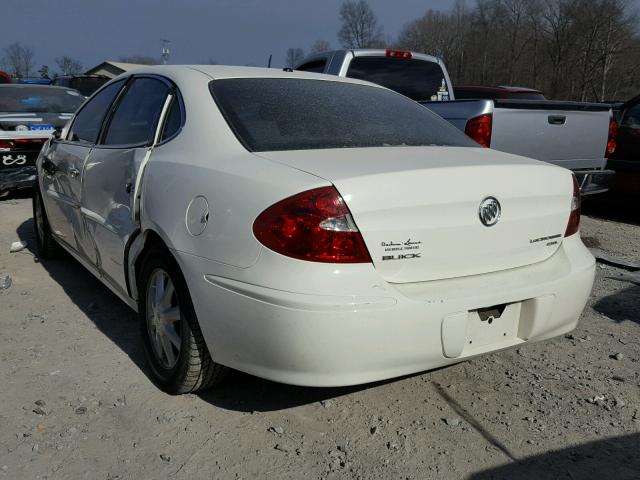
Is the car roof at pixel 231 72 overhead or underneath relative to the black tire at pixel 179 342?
overhead

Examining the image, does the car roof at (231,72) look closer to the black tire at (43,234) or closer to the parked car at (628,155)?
the black tire at (43,234)

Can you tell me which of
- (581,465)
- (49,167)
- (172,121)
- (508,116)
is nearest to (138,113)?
(172,121)

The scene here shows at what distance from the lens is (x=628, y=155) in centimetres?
721

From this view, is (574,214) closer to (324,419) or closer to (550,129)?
(324,419)

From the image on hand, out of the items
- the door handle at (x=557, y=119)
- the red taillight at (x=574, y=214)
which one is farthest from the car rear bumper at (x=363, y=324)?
the door handle at (x=557, y=119)

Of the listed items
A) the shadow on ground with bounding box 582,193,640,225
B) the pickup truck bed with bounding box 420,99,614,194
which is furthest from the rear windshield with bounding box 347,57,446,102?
the shadow on ground with bounding box 582,193,640,225

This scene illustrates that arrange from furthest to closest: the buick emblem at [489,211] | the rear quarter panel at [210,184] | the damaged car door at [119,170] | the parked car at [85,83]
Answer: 1. the parked car at [85,83]
2. the damaged car door at [119,170]
3. the buick emblem at [489,211]
4. the rear quarter panel at [210,184]

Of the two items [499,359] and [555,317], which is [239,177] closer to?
[555,317]

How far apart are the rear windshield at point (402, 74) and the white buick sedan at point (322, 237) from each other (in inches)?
156

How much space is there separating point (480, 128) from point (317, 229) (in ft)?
12.5

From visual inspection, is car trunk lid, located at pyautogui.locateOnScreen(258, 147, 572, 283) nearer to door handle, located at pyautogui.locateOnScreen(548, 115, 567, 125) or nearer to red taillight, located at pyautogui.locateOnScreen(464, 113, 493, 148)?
red taillight, located at pyautogui.locateOnScreen(464, 113, 493, 148)

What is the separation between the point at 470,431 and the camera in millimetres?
2652

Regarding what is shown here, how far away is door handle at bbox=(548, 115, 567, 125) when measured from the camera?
6000mm

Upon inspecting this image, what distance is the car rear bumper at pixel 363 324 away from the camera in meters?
2.21
